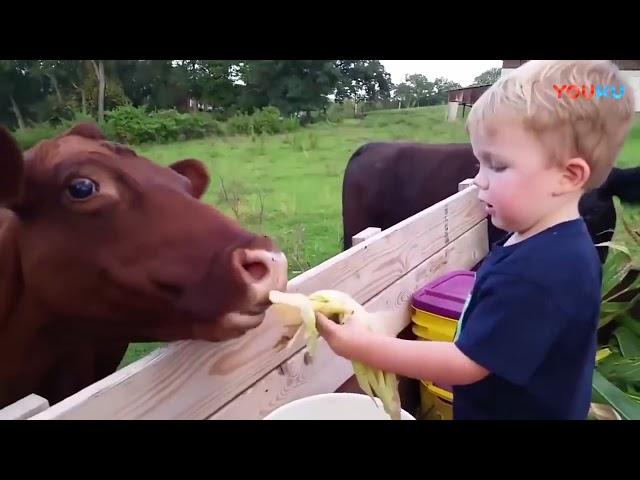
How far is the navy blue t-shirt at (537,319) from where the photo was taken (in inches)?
28.0

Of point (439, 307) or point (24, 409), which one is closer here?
point (24, 409)

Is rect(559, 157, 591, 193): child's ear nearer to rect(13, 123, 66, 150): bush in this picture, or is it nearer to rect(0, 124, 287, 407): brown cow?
rect(0, 124, 287, 407): brown cow

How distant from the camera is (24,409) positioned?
2.19 ft

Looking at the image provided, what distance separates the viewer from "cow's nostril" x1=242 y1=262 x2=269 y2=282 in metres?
0.75

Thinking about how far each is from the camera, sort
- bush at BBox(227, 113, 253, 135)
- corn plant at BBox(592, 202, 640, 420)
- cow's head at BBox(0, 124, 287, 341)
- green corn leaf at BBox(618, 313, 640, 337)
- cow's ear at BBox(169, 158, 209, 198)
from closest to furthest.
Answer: cow's head at BBox(0, 124, 287, 341), bush at BBox(227, 113, 253, 135), cow's ear at BBox(169, 158, 209, 198), corn plant at BBox(592, 202, 640, 420), green corn leaf at BBox(618, 313, 640, 337)

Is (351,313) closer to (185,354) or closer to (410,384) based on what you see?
(185,354)

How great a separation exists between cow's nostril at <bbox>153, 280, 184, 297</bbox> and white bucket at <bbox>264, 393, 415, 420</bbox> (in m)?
0.31

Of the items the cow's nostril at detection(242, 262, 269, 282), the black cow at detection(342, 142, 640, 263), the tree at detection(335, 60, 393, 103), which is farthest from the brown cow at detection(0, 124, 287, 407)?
the black cow at detection(342, 142, 640, 263)

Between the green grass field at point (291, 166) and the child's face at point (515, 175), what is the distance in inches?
10.4

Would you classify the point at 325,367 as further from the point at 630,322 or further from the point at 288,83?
the point at 630,322

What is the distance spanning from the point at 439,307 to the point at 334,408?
1.50ft

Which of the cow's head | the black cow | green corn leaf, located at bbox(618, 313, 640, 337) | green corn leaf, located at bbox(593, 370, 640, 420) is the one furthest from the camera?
the black cow

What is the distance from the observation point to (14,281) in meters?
0.95

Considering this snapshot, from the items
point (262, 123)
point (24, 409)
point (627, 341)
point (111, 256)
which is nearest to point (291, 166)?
point (262, 123)
